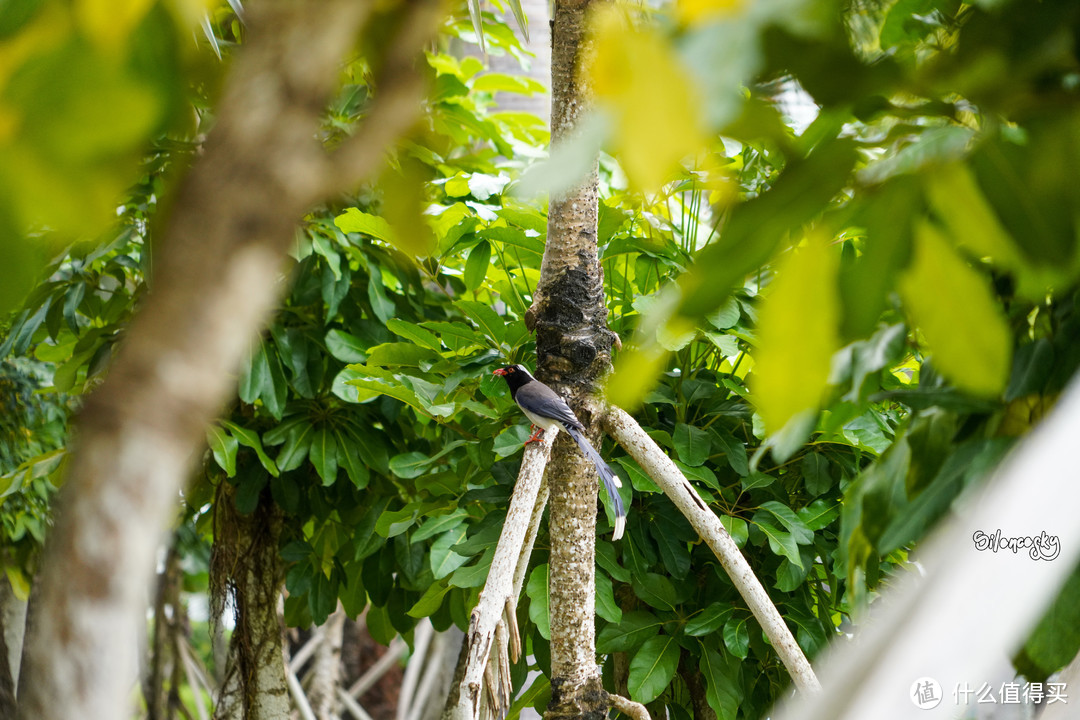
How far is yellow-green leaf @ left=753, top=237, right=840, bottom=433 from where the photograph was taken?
206 millimetres

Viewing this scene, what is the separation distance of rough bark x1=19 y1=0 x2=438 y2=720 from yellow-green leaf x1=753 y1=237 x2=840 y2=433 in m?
0.12

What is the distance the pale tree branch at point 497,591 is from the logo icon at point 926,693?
0.66 m

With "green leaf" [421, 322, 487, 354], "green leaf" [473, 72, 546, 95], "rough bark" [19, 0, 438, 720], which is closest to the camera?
"rough bark" [19, 0, 438, 720]

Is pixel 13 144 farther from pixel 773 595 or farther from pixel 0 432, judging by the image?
pixel 0 432

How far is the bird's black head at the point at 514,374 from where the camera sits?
1.17m

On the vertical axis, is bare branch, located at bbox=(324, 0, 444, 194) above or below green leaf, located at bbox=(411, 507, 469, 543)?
above

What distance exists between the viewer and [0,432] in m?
2.16

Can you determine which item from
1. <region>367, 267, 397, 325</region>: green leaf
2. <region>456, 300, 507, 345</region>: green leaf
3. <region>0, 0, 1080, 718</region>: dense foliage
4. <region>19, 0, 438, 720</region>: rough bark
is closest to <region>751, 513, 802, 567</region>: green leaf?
<region>0, 0, 1080, 718</region>: dense foliage

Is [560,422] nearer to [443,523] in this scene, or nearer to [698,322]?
[443,523]

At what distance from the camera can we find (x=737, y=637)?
3.53 ft

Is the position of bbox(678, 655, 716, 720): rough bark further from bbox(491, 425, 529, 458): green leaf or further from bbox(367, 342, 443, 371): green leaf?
bbox(367, 342, 443, 371): green leaf

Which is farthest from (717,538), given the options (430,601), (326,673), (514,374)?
(326,673)

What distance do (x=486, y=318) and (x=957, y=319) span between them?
98 cm

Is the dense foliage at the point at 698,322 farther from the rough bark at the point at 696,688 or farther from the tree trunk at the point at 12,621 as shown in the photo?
the tree trunk at the point at 12,621
